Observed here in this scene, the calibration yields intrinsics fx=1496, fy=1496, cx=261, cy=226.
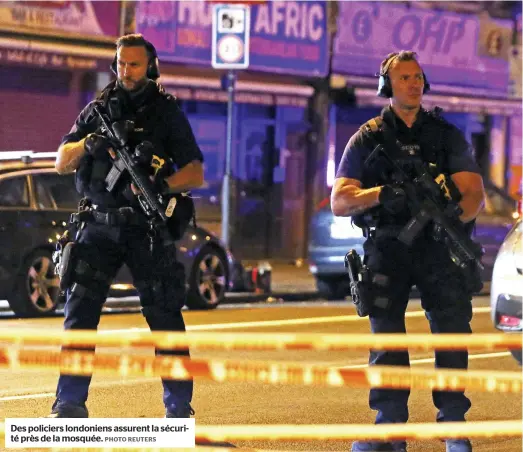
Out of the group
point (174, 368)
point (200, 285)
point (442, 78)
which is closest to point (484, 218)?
point (200, 285)

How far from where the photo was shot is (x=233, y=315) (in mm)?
14930

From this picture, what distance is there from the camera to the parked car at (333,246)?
17594 mm

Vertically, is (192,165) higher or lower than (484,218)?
higher

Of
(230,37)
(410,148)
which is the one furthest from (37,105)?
(410,148)

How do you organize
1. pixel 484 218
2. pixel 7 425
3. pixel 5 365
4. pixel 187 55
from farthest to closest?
pixel 187 55, pixel 484 218, pixel 7 425, pixel 5 365

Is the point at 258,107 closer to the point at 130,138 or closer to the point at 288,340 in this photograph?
the point at 130,138

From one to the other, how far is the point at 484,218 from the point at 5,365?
44.5 ft

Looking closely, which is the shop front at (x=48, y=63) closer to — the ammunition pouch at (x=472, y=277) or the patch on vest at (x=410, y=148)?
the patch on vest at (x=410, y=148)

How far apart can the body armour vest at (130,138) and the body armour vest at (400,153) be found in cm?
101

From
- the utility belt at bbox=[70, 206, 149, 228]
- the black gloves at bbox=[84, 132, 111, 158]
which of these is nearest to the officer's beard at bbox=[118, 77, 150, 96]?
the black gloves at bbox=[84, 132, 111, 158]

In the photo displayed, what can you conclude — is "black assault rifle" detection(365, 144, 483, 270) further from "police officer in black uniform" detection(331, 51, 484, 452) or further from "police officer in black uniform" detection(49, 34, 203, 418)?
"police officer in black uniform" detection(49, 34, 203, 418)

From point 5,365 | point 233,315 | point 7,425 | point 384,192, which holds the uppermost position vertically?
point 384,192

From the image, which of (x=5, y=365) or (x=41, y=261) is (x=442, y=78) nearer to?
(x=41, y=261)

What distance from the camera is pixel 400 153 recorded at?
6977 millimetres
